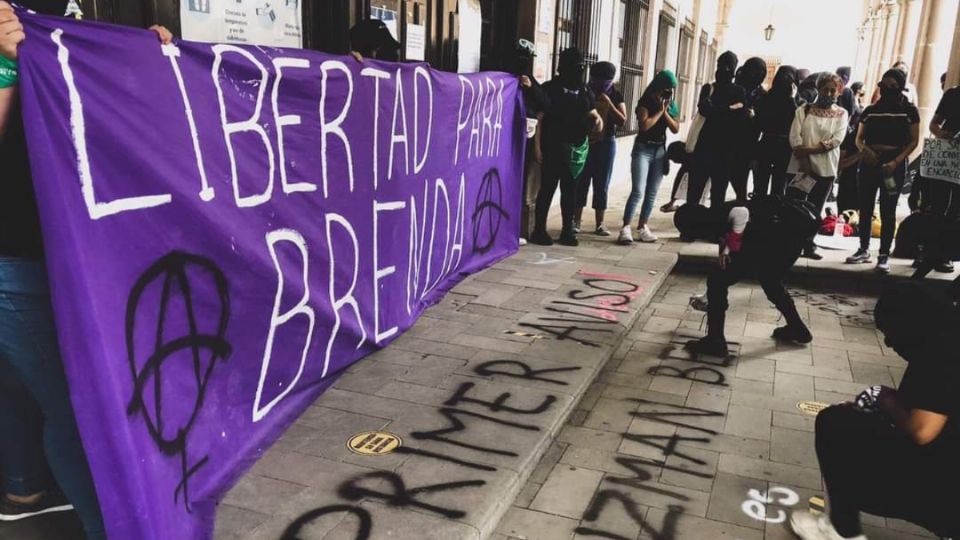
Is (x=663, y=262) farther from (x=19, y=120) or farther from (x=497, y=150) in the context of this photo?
(x=19, y=120)

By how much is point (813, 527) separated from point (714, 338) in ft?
6.89

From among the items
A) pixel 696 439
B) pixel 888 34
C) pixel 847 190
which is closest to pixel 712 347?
pixel 696 439

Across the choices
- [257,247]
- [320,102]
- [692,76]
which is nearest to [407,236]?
[320,102]

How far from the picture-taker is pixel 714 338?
4.83m

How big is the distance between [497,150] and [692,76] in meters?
14.8

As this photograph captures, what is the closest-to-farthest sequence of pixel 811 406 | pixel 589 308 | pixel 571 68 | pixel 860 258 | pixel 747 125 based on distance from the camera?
pixel 811 406, pixel 589 308, pixel 571 68, pixel 860 258, pixel 747 125

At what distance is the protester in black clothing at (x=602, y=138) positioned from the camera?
285 inches

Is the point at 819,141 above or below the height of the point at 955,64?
below

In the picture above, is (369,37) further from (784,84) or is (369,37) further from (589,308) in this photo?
(784,84)

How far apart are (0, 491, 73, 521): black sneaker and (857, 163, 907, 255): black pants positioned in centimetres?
645

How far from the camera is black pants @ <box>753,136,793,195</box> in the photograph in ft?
23.5

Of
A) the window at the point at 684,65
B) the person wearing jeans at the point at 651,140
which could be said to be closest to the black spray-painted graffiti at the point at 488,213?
the person wearing jeans at the point at 651,140

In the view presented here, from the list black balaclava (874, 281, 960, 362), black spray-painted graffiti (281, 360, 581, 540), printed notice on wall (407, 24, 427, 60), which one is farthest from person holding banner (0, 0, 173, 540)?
printed notice on wall (407, 24, 427, 60)

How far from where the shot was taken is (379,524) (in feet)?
8.50
